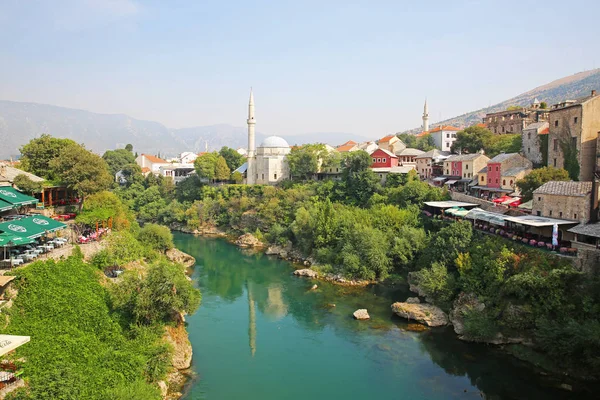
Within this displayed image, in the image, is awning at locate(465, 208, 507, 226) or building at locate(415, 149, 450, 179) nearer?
awning at locate(465, 208, 507, 226)

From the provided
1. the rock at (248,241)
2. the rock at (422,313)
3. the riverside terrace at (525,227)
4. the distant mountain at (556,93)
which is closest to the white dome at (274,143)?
the rock at (248,241)

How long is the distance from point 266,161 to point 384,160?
14.3 metres

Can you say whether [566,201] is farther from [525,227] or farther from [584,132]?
[584,132]

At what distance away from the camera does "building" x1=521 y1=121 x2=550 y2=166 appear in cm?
3027

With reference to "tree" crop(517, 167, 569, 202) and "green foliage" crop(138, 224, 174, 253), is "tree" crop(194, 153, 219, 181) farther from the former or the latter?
"tree" crop(517, 167, 569, 202)

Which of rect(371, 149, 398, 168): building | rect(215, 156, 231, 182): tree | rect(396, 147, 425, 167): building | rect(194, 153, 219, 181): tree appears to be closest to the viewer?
rect(371, 149, 398, 168): building

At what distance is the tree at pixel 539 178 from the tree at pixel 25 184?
2684 centimetres

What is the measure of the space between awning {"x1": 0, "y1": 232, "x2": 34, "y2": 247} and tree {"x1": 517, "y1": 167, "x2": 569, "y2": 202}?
25.2 meters

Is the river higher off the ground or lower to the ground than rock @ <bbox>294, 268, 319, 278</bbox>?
lower

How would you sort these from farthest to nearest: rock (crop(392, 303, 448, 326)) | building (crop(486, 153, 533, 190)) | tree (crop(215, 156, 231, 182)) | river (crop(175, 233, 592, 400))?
tree (crop(215, 156, 231, 182)), building (crop(486, 153, 533, 190)), rock (crop(392, 303, 448, 326)), river (crop(175, 233, 592, 400))

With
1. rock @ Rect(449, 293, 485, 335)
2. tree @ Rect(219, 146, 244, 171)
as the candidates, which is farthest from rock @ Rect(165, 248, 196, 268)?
tree @ Rect(219, 146, 244, 171)

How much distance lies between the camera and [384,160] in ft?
137

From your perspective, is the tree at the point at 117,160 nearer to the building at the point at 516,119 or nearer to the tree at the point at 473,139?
the tree at the point at 473,139

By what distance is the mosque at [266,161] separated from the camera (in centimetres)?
4934
